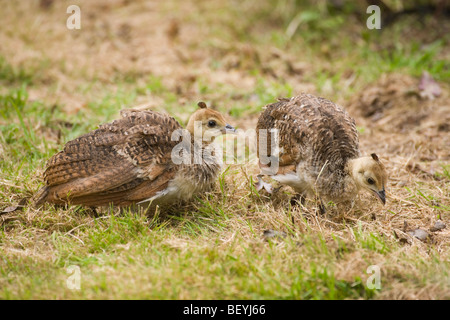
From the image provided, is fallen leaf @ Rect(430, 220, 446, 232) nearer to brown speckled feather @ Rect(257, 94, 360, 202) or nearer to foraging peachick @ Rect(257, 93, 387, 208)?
foraging peachick @ Rect(257, 93, 387, 208)

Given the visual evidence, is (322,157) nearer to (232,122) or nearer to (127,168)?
(127,168)

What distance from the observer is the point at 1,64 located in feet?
23.0

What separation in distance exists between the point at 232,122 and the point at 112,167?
2525mm

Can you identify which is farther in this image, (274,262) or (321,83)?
(321,83)

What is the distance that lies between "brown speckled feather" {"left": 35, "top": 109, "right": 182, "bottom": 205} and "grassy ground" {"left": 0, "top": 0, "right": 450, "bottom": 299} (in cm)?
18

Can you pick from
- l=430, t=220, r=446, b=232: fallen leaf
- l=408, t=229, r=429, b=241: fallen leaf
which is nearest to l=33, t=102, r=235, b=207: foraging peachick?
l=408, t=229, r=429, b=241: fallen leaf

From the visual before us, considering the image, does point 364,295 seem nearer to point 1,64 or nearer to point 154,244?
point 154,244

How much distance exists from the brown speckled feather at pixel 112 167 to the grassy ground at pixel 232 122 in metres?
0.18

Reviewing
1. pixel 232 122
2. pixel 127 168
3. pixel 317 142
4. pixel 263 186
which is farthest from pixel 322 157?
pixel 232 122

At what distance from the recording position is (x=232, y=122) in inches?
242

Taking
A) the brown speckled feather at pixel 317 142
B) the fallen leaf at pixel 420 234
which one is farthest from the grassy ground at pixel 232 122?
the brown speckled feather at pixel 317 142

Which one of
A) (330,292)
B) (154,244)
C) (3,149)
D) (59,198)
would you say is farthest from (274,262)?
(3,149)

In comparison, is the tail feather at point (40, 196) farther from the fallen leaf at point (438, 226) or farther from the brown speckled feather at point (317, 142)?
the fallen leaf at point (438, 226)

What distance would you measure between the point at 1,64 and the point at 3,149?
267 cm
